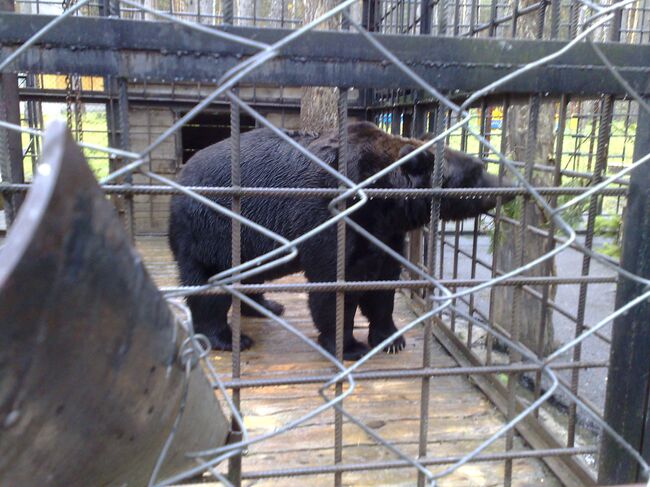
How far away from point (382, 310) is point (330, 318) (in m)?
0.45

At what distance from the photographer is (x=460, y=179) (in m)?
4.00

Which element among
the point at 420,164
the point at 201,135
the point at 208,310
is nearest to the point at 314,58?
the point at 420,164

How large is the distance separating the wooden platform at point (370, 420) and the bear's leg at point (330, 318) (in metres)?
0.17

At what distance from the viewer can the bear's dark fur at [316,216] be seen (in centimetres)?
397

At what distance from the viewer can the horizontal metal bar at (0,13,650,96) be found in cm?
185

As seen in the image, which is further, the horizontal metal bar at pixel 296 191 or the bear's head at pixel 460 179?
the bear's head at pixel 460 179

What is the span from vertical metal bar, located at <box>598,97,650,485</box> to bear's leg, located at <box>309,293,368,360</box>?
2001mm

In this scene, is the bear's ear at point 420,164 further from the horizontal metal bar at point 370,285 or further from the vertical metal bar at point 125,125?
the vertical metal bar at point 125,125

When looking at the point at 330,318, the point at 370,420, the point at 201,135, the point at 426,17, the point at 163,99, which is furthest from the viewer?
the point at 201,135

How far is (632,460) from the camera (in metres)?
2.32

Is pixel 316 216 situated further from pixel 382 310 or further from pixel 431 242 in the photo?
pixel 431 242

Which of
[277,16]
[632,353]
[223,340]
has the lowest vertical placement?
[223,340]

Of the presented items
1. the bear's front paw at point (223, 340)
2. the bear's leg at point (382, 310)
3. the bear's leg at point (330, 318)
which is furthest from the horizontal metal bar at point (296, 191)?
the bear's front paw at point (223, 340)

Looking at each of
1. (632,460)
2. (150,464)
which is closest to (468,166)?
(632,460)
